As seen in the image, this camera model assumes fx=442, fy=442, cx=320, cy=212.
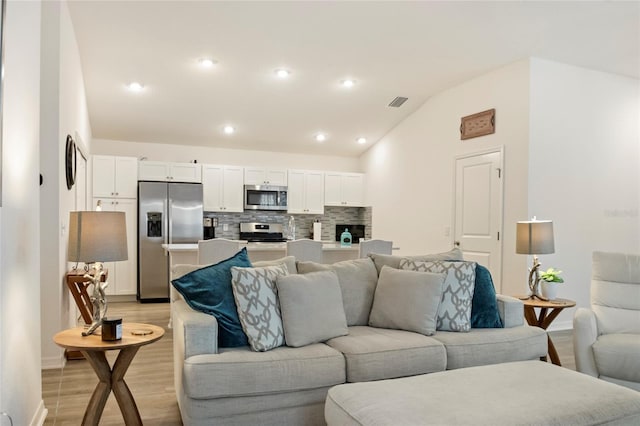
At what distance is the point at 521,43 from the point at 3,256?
15.3ft

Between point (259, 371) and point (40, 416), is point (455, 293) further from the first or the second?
point (40, 416)

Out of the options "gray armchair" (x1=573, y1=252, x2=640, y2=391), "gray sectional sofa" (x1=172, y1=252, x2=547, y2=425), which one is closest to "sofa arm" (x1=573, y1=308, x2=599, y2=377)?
"gray armchair" (x1=573, y1=252, x2=640, y2=391)

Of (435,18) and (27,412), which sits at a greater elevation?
(435,18)

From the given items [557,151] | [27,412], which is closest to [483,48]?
[557,151]

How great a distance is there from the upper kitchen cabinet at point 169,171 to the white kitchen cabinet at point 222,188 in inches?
5.5

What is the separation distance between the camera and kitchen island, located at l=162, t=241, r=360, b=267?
16.3 feet

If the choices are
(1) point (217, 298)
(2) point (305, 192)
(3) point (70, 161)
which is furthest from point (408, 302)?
(2) point (305, 192)

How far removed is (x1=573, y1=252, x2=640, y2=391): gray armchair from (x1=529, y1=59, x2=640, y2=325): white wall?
1.51 meters

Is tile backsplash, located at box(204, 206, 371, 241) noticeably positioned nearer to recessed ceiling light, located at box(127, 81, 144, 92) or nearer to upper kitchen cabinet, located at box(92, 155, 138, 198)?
upper kitchen cabinet, located at box(92, 155, 138, 198)

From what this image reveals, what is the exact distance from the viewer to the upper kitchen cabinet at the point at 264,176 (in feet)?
24.0

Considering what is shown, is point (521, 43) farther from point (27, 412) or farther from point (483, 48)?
point (27, 412)

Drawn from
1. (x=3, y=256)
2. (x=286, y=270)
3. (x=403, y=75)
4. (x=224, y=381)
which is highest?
(x=403, y=75)

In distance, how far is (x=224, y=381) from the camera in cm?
218

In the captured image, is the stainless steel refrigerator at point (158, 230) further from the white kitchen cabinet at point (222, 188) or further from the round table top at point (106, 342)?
the round table top at point (106, 342)
